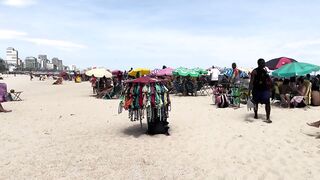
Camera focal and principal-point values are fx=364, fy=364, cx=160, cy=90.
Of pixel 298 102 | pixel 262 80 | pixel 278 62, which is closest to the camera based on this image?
pixel 262 80

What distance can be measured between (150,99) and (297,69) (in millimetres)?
7212

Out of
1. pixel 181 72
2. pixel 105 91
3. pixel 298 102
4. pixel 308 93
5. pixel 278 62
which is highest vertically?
pixel 278 62

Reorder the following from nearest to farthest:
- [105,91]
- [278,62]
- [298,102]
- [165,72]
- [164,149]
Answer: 1. [164,149]
2. [298,102]
3. [278,62]
4. [105,91]
5. [165,72]

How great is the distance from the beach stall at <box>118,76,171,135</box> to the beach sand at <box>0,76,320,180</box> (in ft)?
1.10

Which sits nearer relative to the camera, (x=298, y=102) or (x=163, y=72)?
(x=298, y=102)

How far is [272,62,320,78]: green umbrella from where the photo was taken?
12766 mm

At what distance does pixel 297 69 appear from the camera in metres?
12.9

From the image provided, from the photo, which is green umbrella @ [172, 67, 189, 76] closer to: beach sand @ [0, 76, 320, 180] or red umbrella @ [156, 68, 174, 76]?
red umbrella @ [156, 68, 174, 76]

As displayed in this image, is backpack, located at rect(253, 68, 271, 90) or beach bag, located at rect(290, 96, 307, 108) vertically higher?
backpack, located at rect(253, 68, 271, 90)

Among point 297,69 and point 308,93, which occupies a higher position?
point 297,69

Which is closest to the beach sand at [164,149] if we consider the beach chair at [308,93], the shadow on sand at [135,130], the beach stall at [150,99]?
the shadow on sand at [135,130]

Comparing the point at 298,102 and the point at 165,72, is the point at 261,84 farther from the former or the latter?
the point at 165,72

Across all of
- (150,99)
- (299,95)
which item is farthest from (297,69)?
(150,99)

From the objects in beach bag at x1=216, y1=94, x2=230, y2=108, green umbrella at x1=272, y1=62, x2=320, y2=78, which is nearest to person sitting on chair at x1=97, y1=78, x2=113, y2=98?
beach bag at x1=216, y1=94, x2=230, y2=108
